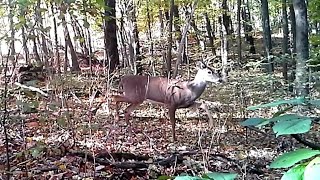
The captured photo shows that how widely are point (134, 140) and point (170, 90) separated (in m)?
1.49

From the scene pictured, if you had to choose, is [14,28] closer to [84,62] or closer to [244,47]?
[84,62]

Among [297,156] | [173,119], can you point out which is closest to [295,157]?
[297,156]

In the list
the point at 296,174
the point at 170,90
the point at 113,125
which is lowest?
the point at 113,125

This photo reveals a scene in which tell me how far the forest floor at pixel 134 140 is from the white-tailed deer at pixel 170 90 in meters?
0.39

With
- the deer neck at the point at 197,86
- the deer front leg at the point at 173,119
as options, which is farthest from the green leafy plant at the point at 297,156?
the deer neck at the point at 197,86

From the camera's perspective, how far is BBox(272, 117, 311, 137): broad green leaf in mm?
789

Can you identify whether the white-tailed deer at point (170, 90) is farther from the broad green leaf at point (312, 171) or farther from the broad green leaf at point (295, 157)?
the broad green leaf at point (312, 171)

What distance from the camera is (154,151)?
5188 mm

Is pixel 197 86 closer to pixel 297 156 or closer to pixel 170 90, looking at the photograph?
pixel 170 90

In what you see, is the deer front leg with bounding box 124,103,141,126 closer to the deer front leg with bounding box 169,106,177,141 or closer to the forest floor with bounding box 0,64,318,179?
the forest floor with bounding box 0,64,318,179

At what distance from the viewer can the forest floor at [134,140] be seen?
Result: 3.70 metres

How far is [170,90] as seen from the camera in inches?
273

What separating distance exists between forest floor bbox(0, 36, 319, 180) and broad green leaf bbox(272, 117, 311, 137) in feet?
3.26

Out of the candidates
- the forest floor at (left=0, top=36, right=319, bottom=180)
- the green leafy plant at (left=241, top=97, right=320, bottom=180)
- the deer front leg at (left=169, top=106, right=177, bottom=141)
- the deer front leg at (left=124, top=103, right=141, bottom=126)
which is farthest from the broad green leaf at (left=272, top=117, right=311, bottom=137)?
the deer front leg at (left=124, top=103, right=141, bottom=126)
